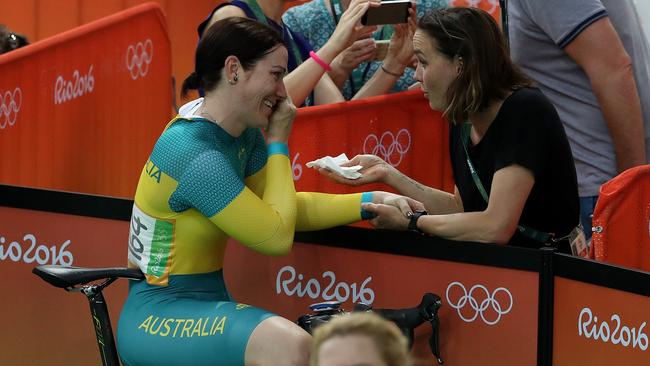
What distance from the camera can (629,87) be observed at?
5.04 m

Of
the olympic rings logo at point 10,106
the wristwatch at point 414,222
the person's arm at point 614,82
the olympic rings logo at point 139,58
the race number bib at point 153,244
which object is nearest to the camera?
the race number bib at point 153,244

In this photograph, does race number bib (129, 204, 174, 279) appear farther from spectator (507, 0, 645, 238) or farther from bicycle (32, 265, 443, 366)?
spectator (507, 0, 645, 238)

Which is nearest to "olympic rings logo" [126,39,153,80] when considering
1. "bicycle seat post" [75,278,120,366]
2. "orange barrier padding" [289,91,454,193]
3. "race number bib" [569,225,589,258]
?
"orange barrier padding" [289,91,454,193]

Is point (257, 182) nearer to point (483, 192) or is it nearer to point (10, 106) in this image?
point (483, 192)

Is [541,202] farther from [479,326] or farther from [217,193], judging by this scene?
[217,193]

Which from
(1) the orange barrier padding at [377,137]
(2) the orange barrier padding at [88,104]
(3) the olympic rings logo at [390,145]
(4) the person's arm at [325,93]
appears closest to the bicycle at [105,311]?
(1) the orange barrier padding at [377,137]

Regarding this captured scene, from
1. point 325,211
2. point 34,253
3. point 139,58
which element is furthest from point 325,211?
point 139,58

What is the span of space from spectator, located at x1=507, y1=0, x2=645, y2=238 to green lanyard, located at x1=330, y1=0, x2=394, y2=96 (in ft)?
3.06

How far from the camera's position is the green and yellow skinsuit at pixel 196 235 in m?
3.94

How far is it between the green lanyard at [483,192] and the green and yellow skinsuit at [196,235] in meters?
0.53

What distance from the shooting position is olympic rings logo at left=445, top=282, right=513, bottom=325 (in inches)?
156

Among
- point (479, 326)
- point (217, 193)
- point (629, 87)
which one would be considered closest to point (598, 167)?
point (629, 87)

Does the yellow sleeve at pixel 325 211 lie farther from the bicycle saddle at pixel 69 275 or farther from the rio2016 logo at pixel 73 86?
the rio2016 logo at pixel 73 86

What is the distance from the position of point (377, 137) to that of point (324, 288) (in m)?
1.38
